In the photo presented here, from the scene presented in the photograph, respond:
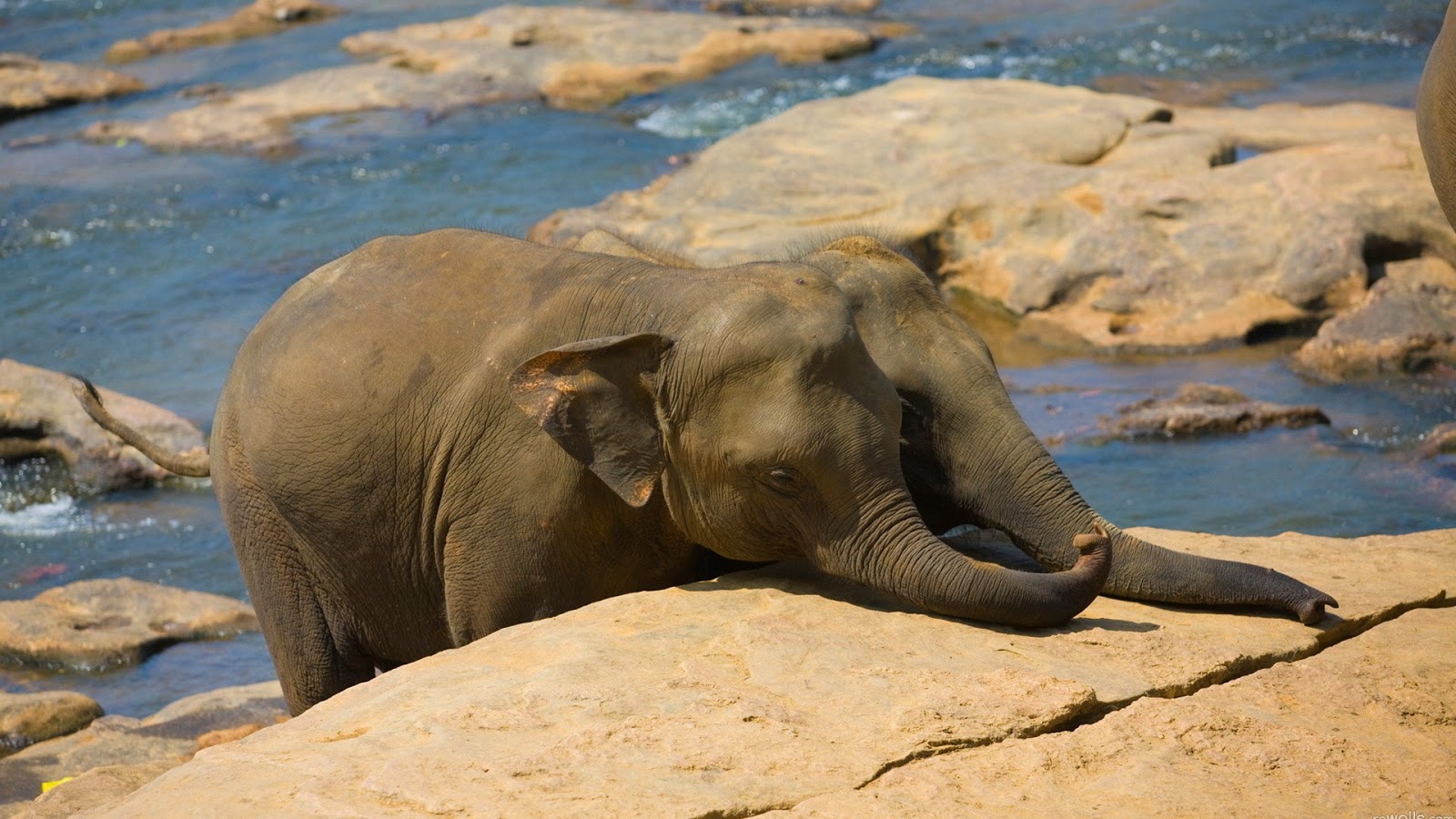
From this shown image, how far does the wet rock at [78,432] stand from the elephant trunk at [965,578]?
7.63 metres

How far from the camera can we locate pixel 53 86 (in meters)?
24.3

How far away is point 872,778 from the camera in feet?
12.7

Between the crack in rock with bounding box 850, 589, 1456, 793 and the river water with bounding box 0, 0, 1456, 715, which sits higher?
the crack in rock with bounding box 850, 589, 1456, 793

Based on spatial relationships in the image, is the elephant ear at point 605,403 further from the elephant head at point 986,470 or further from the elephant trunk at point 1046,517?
the elephant trunk at point 1046,517

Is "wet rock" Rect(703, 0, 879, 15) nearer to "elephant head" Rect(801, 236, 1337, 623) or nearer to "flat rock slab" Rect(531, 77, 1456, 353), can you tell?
"flat rock slab" Rect(531, 77, 1456, 353)

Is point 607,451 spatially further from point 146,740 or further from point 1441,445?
point 1441,445

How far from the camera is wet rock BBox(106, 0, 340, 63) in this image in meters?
27.3

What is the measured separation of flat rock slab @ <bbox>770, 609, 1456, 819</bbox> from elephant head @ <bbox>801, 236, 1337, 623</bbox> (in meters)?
0.52

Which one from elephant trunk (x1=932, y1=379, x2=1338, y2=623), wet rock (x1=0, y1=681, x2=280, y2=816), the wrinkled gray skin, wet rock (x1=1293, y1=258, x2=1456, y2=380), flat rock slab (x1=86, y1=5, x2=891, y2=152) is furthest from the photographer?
flat rock slab (x1=86, y1=5, x2=891, y2=152)

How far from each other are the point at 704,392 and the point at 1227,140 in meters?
10.7

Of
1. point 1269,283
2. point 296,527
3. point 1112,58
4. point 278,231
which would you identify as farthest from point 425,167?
point 296,527

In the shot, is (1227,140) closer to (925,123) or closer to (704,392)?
(925,123)

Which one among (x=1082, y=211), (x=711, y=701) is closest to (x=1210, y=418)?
(x=1082, y=211)

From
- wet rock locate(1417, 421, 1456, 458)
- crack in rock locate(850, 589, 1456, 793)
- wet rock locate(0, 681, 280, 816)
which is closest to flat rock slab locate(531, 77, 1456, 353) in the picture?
wet rock locate(1417, 421, 1456, 458)
